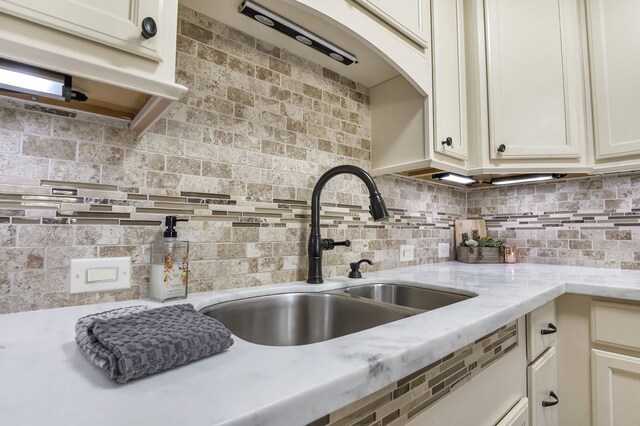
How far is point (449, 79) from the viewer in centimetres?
150

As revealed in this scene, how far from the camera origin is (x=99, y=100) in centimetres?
76

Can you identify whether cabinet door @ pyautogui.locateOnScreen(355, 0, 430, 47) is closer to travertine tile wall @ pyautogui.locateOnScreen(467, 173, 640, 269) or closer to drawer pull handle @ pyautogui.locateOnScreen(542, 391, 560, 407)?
travertine tile wall @ pyautogui.locateOnScreen(467, 173, 640, 269)

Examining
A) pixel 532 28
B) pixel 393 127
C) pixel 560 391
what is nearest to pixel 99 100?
pixel 393 127

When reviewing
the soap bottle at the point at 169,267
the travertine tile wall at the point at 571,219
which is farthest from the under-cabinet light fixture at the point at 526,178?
the soap bottle at the point at 169,267

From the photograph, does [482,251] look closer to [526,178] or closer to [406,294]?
[526,178]

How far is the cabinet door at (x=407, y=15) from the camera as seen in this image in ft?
3.74

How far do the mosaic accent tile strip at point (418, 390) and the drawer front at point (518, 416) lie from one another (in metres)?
0.18

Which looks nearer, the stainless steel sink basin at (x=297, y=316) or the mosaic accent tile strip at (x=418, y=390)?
the mosaic accent tile strip at (x=418, y=390)

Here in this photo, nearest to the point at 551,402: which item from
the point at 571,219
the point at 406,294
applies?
the point at 406,294

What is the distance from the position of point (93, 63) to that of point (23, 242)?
456 mm

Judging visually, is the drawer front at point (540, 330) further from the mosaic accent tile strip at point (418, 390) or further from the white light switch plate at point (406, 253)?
the white light switch plate at point (406, 253)

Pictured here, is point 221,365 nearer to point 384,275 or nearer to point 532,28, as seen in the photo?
point 384,275

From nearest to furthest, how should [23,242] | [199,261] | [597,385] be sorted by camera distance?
[23,242] → [199,261] → [597,385]

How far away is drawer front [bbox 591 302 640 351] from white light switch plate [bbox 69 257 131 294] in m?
1.57
